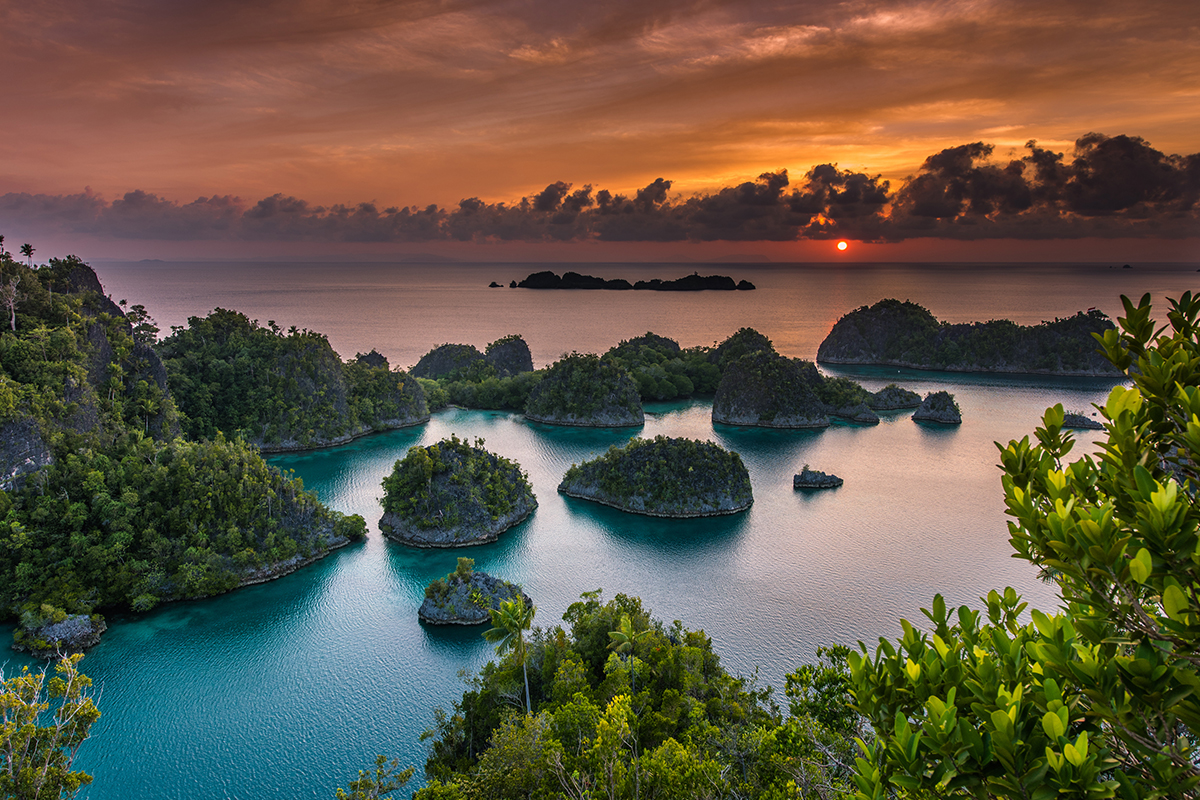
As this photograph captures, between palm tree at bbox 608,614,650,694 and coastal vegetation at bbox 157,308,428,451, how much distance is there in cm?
5058

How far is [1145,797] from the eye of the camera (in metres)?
4.68

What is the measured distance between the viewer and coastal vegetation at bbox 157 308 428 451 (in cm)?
6250

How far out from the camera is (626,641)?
22953 millimetres

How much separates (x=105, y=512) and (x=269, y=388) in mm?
32027

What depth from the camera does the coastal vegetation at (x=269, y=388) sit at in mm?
62500

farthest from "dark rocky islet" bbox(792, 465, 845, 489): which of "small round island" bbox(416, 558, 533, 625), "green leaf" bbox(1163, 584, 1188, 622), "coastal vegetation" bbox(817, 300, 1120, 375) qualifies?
"coastal vegetation" bbox(817, 300, 1120, 375)

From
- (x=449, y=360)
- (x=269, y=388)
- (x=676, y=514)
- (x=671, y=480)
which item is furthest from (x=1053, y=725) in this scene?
(x=449, y=360)

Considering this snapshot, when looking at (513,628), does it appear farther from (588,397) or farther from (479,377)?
(479,377)

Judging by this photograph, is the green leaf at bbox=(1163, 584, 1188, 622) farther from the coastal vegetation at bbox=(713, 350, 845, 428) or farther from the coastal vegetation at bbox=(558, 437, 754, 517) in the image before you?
the coastal vegetation at bbox=(713, 350, 845, 428)

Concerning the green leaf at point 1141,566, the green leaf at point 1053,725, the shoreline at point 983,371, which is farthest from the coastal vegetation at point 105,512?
the shoreline at point 983,371

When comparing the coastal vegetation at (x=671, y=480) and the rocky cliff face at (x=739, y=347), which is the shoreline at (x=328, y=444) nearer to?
the coastal vegetation at (x=671, y=480)

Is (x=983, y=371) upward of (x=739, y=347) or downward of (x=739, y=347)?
downward

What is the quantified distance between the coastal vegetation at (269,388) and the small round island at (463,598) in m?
37.7

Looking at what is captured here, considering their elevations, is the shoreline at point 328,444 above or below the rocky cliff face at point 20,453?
below
